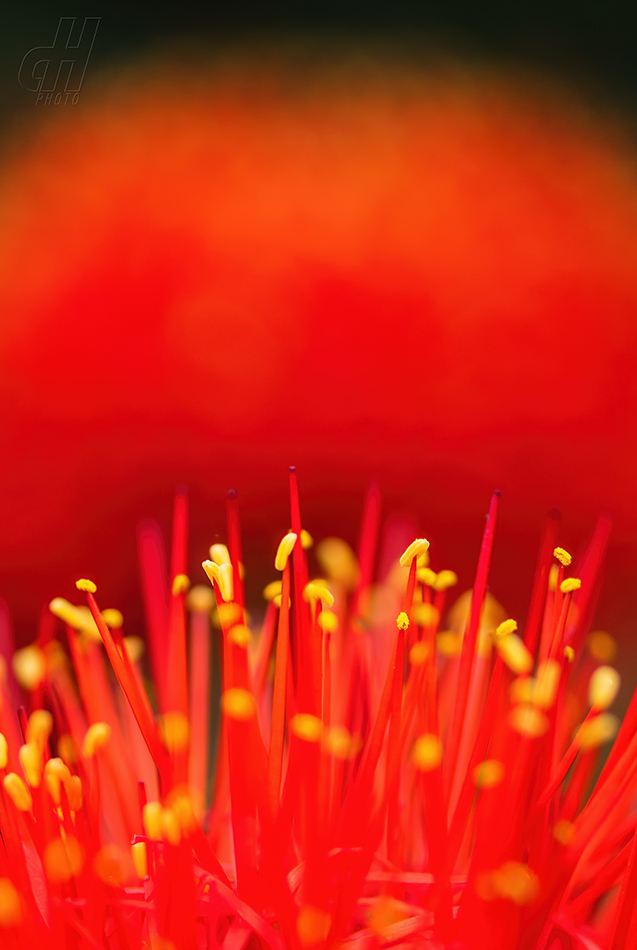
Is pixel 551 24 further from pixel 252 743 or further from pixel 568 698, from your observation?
pixel 252 743

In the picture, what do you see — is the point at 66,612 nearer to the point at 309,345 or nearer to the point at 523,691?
the point at 523,691

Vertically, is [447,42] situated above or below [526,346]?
above

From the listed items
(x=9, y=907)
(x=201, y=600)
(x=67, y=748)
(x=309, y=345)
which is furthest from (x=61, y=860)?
(x=309, y=345)

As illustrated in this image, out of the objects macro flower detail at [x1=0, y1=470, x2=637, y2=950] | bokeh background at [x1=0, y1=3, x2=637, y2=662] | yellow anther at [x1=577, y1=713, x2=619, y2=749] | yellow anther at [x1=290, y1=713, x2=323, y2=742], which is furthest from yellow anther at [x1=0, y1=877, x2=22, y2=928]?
bokeh background at [x1=0, y1=3, x2=637, y2=662]

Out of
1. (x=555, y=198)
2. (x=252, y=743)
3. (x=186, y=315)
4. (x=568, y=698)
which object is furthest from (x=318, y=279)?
(x=252, y=743)

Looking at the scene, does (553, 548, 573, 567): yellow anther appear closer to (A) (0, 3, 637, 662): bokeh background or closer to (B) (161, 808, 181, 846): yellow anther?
(B) (161, 808, 181, 846): yellow anther
